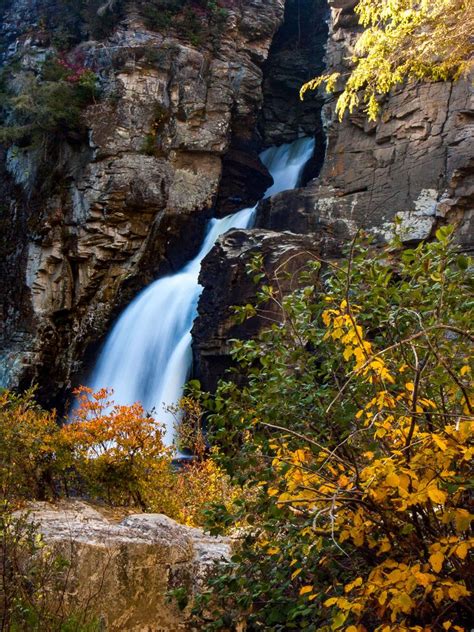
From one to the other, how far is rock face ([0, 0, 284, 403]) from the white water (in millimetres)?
794

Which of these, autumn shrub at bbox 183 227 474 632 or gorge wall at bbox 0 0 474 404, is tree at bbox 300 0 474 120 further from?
gorge wall at bbox 0 0 474 404

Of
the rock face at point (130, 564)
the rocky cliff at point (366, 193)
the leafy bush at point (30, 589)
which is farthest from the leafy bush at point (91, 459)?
the rocky cliff at point (366, 193)

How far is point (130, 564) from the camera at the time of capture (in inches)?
176

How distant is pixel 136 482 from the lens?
6934 mm

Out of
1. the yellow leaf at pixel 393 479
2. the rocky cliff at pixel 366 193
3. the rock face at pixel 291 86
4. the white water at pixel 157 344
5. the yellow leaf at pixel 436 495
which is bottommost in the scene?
the white water at pixel 157 344

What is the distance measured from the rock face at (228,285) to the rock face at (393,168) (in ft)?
3.79

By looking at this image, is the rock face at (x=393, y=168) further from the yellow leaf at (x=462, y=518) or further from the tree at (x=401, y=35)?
the yellow leaf at (x=462, y=518)

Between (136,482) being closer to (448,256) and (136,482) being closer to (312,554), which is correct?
(312,554)

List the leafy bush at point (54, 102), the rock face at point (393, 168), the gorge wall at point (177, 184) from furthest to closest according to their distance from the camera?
the leafy bush at point (54, 102) < the gorge wall at point (177, 184) < the rock face at point (393, 168)

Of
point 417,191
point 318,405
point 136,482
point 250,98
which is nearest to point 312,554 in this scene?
point 318,405

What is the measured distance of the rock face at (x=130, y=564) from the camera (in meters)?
4.25

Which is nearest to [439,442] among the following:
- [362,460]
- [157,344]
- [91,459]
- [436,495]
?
[436,495]

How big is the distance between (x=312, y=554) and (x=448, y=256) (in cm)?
179

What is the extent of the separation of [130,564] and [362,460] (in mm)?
2075
